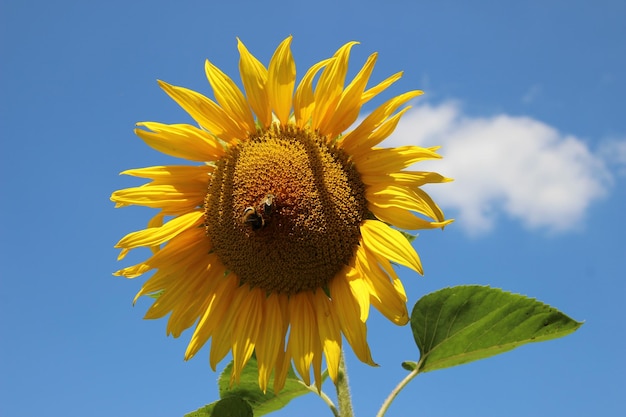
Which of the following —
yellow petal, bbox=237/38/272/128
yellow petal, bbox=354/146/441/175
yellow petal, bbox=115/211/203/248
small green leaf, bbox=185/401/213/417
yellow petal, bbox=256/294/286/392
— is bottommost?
small green leaf, bbox=185/401/213/417

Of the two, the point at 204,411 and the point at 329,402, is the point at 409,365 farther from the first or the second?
the point at 204,411

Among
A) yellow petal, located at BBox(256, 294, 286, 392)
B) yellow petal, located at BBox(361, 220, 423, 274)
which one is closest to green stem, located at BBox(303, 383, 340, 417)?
yellow petal, located at BBox(256, 294, 286, 392)

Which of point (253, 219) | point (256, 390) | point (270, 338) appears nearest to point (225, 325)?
point (270, 338)

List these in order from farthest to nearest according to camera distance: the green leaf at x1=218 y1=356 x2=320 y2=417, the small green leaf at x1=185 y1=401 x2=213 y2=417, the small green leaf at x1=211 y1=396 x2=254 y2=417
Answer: the green leaf at x1=218 y1=356 x2=320 y2=417
the small green leaf at x1=185 y1=401 x2=213 y2=417
the small green leaf at x1=211 y1=396 x2=254 y2=417

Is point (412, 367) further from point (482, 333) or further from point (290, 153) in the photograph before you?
point (290, 153)

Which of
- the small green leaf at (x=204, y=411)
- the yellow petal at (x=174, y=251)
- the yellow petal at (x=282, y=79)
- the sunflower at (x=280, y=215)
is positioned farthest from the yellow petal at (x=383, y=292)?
the small green leaf at (x=204, y=411)

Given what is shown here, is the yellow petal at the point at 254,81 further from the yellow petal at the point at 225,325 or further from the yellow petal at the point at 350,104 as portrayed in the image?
the yellow petal at the point at 225,325

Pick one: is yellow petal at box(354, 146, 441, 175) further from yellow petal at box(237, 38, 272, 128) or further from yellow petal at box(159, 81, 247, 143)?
yellow petal at box(159, 81, 247, 143)
